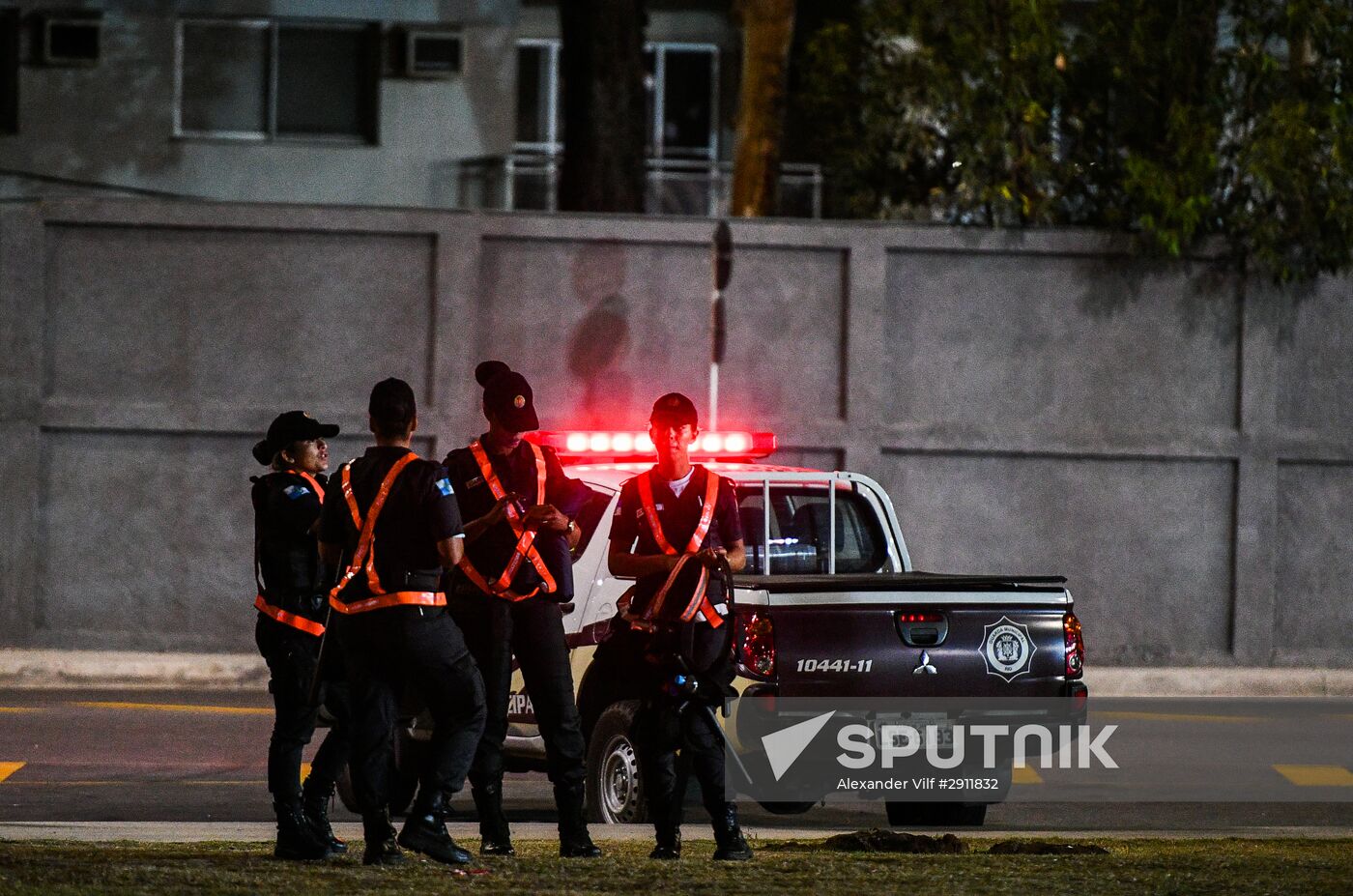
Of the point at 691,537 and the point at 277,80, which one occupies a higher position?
the point at 277,80

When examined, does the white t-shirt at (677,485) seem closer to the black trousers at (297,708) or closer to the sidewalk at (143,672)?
the black trousers at (297,708)

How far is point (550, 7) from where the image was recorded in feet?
100

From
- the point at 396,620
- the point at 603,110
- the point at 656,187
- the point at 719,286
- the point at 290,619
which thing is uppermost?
the point at 603,110

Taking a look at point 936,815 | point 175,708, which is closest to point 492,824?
point 936,815

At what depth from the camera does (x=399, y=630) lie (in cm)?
782

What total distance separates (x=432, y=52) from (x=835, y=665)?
19.4m

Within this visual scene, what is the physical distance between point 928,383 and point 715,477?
1030 centimetres

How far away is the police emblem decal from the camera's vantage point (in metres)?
9.87

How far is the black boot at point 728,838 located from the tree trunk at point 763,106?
15.5 metres

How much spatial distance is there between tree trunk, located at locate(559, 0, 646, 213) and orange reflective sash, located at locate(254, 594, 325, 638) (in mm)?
12643

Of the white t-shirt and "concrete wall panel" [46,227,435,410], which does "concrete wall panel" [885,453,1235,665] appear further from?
the white t-shirt

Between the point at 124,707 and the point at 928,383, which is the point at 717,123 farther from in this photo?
the point at 124,707

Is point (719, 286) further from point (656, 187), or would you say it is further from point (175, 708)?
point (656, 187)

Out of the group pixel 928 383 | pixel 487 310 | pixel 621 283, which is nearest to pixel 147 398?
pixel 487 310
